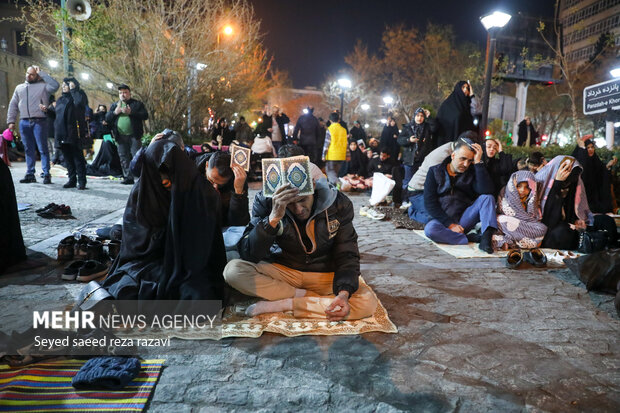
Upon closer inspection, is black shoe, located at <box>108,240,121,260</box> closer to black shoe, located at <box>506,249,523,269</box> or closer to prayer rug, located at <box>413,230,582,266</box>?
prayer rug, located at <box>413,230,582,266</box>

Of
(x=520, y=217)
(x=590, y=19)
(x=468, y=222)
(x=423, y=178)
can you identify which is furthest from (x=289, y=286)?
(x=590, y=19)

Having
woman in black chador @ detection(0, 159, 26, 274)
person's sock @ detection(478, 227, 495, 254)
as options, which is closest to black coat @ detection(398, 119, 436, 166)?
person's sock @ detection(478, 227, 495, 254)

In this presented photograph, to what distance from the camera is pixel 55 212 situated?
652cm

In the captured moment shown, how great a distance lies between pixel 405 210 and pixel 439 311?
471cm

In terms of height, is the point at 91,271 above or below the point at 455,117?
below

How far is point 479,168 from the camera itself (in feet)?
20.1

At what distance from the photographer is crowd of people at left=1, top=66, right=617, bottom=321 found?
129 inches

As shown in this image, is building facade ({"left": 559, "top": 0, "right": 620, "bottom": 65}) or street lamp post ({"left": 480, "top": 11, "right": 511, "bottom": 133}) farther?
building facade ({"left": 559, "top": 0, "right": 620, "bottom": 65})

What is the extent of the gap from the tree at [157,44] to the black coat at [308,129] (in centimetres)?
337

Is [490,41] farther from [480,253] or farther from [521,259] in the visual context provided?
[521,259]

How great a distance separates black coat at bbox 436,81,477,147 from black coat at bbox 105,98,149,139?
21.3ft

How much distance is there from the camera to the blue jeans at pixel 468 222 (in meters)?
5.91

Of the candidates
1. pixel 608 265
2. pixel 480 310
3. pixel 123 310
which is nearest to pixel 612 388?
pixel 480 310

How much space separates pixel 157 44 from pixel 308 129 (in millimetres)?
4684
